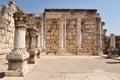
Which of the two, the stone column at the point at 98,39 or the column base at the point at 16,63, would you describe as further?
the stone column at the point at 98,39

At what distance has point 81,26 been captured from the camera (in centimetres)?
2002

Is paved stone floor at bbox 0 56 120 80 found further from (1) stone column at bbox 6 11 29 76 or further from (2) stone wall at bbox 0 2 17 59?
(2) stone wall at bbox 0 2 17 59

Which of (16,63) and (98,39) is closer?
(16,63)

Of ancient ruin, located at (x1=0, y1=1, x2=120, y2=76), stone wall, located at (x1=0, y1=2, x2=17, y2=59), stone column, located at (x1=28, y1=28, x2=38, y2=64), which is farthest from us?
ancient ruin, located at (x1=0, y1=1, x2=120, y2=76)

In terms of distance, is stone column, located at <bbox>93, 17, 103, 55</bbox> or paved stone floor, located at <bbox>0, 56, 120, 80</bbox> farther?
stone column, located at <bbox>93, 17, 103, 55</bbox>

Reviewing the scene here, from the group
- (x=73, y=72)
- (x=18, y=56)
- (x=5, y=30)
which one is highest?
(x=5, y=30)

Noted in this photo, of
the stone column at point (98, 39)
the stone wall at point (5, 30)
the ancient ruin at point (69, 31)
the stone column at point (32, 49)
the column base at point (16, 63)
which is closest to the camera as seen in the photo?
the column base at point (16, 63)

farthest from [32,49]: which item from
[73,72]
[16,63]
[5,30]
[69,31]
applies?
[69,31]

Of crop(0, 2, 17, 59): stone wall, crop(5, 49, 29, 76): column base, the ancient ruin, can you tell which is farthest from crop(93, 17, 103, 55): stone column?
crop(5, 49, 29, 76): column base

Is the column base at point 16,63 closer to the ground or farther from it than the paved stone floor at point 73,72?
farther from it

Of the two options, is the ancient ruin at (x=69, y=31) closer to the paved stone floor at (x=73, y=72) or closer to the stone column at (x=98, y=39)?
the stone column at (x=98, y=39)

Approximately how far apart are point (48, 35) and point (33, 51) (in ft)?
29.7

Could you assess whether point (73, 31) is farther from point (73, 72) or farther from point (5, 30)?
point (73, 72)

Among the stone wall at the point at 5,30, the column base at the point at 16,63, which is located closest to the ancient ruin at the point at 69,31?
the stone wall at the point at 5,30
